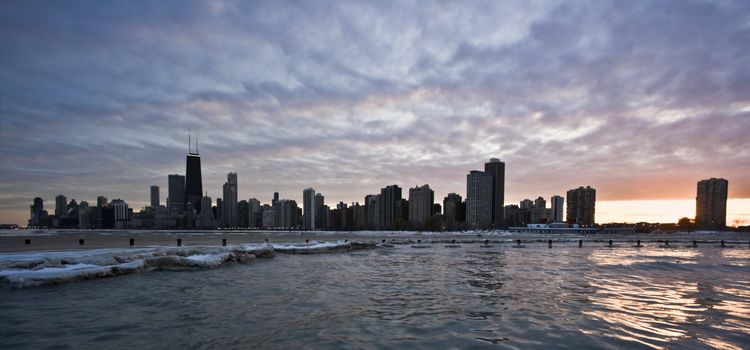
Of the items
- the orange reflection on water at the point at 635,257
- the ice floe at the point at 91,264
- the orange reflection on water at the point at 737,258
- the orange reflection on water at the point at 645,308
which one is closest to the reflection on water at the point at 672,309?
the orange reflection on water at the point at 645,308

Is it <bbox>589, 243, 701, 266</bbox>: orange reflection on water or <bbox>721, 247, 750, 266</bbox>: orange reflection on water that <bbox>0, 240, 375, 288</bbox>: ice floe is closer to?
<bbox>589, 243, 701, 266</bbox>: orange reflection on water

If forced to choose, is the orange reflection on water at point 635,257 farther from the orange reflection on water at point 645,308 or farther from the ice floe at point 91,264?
the ice floe at point 91,264

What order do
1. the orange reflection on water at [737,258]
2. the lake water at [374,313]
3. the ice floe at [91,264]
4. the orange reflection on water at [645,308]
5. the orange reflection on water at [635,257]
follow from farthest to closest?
the orange reflection on water at [737,258] < the orange reflection on water at [635,257] < the ice floe at [91,264] < the orange reflection on water at [645,308] < the lake water at [374,313]

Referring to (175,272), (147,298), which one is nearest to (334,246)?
(175,272)

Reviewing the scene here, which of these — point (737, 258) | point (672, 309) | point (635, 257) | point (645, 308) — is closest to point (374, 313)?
point (645, 308)

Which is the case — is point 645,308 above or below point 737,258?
above

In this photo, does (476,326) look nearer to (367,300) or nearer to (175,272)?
(367,300)

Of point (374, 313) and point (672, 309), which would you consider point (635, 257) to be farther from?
point (374, 313)

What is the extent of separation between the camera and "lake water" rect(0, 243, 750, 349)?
12.4 metres

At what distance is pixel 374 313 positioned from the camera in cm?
1644

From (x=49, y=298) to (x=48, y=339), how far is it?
9567 mm

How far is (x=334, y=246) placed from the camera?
193 ft

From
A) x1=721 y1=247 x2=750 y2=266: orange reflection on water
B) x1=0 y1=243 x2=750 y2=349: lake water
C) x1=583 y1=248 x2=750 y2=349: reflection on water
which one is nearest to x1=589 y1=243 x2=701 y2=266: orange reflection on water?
x1=721 y1=247 x2=750 y2=266: orange reflection on water

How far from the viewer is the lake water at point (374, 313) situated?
488 inches
